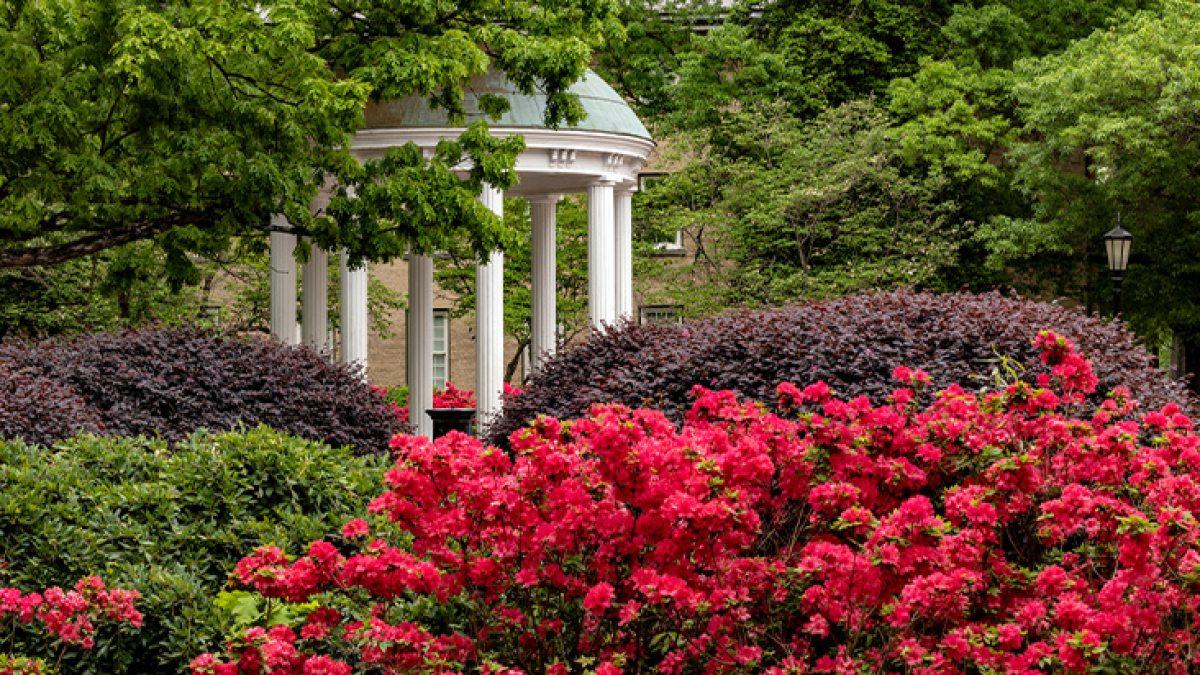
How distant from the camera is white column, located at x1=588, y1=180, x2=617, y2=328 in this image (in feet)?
90.3

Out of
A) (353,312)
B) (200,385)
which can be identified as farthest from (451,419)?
(200,385)

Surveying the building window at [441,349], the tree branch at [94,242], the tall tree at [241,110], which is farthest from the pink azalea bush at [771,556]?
the building window at [441,349]

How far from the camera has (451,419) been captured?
25375 mm

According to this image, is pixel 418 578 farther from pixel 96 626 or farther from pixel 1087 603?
pixel 1087 603

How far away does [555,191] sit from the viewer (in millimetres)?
29219

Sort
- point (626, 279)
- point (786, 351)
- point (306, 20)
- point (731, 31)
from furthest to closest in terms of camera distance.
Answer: point (731, 31) → point (626, 279) → point (306, 20) → point (786, 351)

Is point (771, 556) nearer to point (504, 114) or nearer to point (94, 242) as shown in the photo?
point (94, 242)

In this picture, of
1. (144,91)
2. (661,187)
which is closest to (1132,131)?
(661,187)

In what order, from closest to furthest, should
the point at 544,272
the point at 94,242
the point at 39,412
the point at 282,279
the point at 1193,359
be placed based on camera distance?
the point at 39,412, the point at 94,242, the point at 282,279, the point at 544,272, the point at 1193,359

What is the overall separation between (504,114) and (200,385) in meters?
10.4

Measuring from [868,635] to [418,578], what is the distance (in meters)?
1.93

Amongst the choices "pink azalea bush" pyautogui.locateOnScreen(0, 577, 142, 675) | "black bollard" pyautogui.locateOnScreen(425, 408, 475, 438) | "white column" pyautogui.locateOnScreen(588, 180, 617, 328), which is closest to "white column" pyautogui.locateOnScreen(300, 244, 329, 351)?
"black bollard" pyautogui.locateOnScreen(425, 408, 475, 438)

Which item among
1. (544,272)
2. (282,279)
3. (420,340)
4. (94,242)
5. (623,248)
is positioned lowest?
(420,340)

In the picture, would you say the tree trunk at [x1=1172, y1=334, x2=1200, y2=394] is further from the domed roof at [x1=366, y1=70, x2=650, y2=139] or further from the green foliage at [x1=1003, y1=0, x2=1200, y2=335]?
the domed roof at [x1=366, y1=70, x2=650, y2=139]
